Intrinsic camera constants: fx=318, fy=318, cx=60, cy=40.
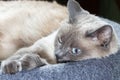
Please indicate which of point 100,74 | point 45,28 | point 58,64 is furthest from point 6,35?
point 100,74

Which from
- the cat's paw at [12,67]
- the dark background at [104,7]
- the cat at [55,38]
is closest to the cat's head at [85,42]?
the cat at [55,38]

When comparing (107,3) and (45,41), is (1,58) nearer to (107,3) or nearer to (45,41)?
(45,41)

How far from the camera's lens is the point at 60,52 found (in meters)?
1.20

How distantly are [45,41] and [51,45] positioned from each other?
31 mm

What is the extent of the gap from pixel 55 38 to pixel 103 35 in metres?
0.21

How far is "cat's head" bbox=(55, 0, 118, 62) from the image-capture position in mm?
1197

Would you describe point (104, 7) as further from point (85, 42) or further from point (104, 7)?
point (85, 42)

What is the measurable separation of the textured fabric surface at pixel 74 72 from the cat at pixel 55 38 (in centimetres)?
2

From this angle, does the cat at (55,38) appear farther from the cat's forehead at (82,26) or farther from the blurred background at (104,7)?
the blurred background at (104,7)

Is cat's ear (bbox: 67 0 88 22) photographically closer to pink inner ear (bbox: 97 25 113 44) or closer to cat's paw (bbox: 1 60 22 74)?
pink inner ear (bbox: 97 25 113 44)

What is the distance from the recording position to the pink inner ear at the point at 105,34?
3.87ft

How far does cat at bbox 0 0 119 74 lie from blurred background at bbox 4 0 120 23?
1.08 meters

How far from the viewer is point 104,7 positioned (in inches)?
104

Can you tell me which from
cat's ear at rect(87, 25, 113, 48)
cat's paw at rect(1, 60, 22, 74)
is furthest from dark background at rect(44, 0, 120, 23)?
cat's paw at rect(1, 60, 22, 74)
